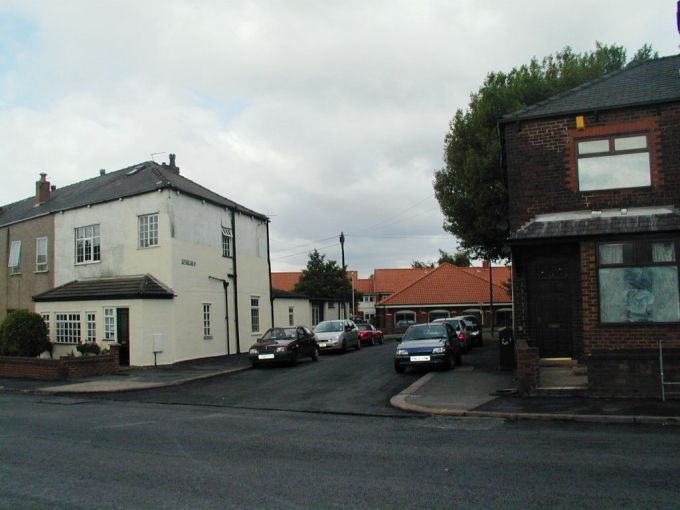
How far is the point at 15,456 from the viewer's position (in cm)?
807

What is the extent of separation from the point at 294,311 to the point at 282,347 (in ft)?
41.5

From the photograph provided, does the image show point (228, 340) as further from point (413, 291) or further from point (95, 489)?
point (413, 291)

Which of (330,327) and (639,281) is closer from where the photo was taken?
(639,281)

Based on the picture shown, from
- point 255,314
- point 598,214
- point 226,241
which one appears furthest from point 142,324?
point 598,214

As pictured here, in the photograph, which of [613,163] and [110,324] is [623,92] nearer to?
[613,163]

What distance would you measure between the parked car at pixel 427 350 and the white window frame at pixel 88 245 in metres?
14.0

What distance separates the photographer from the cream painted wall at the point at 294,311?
3250cm

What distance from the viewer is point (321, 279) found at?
58000 millimetres

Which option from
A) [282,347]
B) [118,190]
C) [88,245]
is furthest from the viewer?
[88,245]

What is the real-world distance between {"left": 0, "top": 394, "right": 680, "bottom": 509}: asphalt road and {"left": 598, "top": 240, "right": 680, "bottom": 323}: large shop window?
466 cm

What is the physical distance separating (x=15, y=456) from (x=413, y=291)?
48.9 metres

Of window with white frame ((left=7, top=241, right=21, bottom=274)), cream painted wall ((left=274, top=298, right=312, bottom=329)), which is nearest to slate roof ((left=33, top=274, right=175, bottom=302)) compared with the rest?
window with white frame ((left=7, top=241, right=21, bottom=274))

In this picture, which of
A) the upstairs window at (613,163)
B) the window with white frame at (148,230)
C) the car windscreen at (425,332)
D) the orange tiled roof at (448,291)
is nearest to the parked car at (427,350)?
the car windscreen at (425,332)

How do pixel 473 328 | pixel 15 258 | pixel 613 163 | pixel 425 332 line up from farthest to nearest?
1. pixel 473 328
2. pixel 15 258
3. pixel 425 332
4. pixel 613 163
